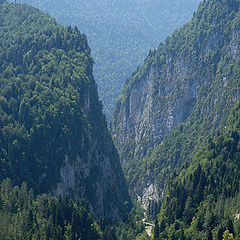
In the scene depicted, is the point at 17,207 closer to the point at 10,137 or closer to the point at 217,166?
the point at 10,137

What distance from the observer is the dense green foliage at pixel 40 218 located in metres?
154

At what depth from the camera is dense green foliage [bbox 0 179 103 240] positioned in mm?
154250

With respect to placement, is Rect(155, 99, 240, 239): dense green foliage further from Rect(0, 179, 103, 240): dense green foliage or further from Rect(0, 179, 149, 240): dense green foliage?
Rect(0, 179, 103, 240): dense green foliage

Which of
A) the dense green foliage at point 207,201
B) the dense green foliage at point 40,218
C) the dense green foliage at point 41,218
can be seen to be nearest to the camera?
the dense green foliage at point 40,218

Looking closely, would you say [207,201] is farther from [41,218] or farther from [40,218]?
[40,218]

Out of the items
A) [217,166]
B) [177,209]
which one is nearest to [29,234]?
[177,209]

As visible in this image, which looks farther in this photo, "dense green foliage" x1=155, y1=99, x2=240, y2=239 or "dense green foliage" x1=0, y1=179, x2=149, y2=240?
"dense green foliage" x1=155, y1=99, x2=240, y2=239

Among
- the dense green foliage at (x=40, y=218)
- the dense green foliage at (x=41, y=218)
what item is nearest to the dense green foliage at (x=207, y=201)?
the dense green foliage at (x=41, y=218)

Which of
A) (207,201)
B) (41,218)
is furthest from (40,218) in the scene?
(207,201)

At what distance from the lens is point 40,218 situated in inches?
6467

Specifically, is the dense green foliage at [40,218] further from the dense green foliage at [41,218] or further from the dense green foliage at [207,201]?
the dense green foliage at [207,201]

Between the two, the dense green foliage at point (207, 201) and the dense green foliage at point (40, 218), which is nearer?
the dense green foliage at point (40, 218)

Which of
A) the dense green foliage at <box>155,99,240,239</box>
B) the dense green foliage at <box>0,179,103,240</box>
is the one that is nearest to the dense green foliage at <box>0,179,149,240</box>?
the dense green foliage at <box>0,179,103,240</box>

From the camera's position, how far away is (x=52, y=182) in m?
196
